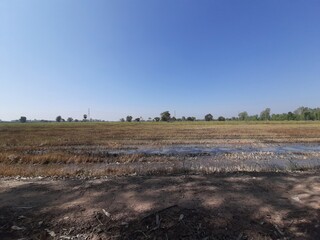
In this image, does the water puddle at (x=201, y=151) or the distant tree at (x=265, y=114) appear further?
the distant tree at (x=265, y=114)

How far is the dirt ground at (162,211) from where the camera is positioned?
554cm

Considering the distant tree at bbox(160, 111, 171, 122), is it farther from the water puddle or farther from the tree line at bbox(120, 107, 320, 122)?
the water puddle

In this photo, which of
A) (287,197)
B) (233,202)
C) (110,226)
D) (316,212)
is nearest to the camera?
(110,226)

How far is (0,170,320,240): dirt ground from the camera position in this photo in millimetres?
5543

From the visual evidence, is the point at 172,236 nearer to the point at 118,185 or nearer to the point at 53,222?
the point at 53,222

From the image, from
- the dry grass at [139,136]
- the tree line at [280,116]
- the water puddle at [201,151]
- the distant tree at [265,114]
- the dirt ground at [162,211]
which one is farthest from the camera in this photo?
the distant tree at [265,114]

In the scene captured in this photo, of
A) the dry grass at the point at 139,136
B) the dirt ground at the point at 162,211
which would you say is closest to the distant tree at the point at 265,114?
the dry grass at the point at 139,136

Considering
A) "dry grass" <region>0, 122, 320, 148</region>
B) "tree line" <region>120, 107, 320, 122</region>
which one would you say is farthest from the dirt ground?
"tree line" <region>120, 107, 320, 122</region>

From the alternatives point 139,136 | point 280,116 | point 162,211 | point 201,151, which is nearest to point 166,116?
A: point 280,116

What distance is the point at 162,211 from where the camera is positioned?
609 centimetres

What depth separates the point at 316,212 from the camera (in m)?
6.17

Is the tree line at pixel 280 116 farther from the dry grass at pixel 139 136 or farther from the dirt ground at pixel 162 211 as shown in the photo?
the dirt ground at pixel 162 211

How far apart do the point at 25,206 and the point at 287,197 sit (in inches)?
250

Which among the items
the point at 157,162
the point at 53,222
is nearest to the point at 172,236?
the point at 53,222
